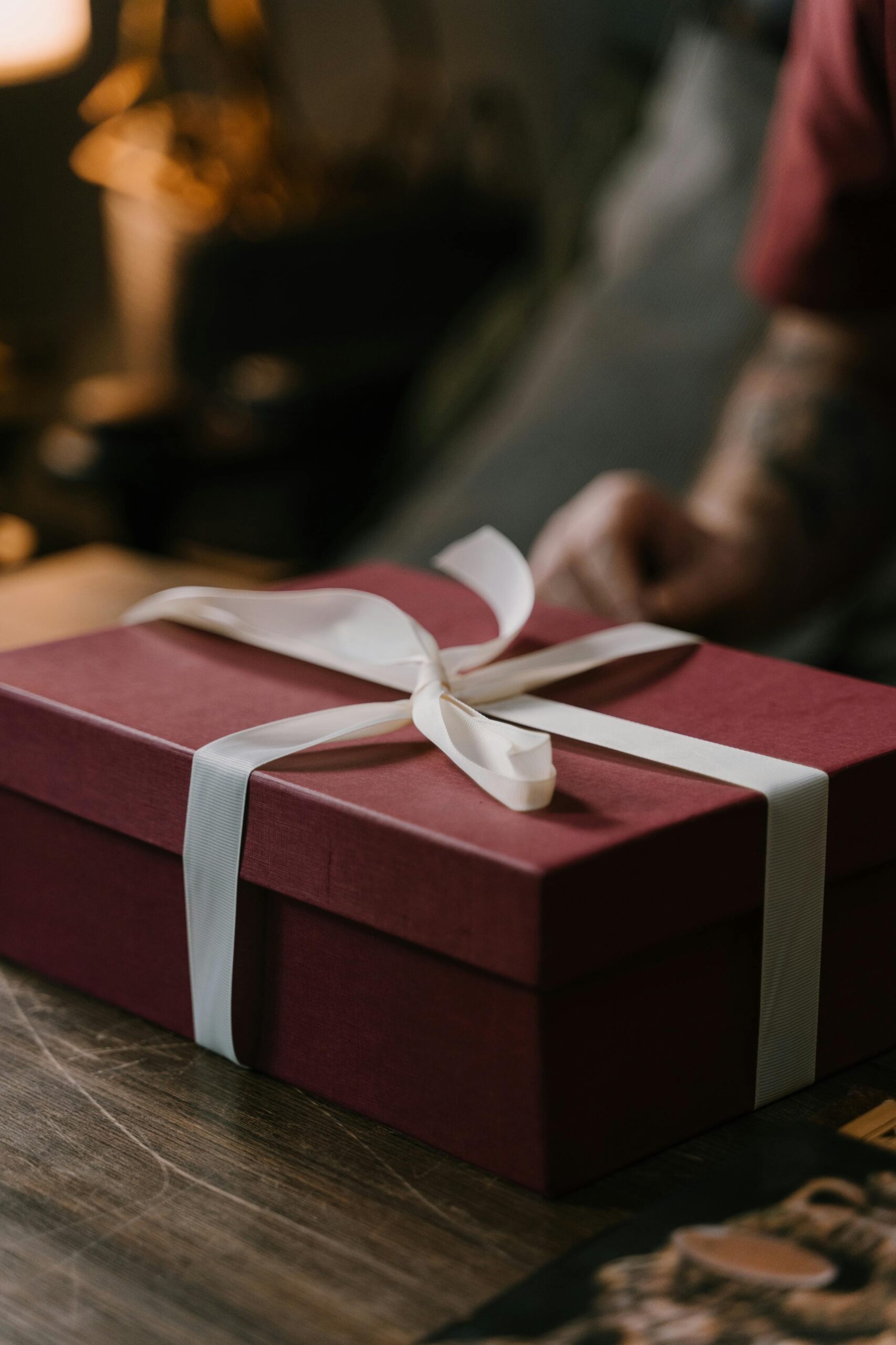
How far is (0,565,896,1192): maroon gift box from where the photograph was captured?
1.30 feet

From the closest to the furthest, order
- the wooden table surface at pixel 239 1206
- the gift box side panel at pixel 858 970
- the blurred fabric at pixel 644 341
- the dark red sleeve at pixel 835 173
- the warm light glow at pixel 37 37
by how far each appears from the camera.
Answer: the wooden table surface at pixel 239 1206 → the gift box side panel at pixel 858 970 → the dark red sleeve at pixel 835 173 → the blurred fabric at pixel 644 341 → the warm light glow at pixel 37 37

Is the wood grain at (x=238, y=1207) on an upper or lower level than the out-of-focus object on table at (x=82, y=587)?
lower

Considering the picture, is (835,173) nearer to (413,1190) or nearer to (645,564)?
(645,564)

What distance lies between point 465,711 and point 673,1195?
16 cm

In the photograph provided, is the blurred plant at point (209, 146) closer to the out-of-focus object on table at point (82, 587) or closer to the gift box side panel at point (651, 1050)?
the out-of-focus object on table at point (82, 587)

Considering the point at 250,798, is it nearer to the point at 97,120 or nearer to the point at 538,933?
the point at 538,933

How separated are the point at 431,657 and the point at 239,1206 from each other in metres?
0.19

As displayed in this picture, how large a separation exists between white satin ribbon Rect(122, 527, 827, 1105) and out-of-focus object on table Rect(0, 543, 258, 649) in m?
0.38

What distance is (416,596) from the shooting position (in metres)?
0.64

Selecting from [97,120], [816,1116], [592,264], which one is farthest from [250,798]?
Answer: [97,120]

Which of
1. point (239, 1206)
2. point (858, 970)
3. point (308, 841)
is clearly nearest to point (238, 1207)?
point (239, 1206)

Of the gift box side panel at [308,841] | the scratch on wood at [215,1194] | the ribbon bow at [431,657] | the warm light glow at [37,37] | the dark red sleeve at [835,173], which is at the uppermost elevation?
the warm light glow at [37,37]

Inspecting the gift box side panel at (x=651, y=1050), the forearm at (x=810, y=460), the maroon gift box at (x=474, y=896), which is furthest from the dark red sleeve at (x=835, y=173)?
the gift box side panel at (x=651, y=1050)

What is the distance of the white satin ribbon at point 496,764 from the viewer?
432 millimetres
